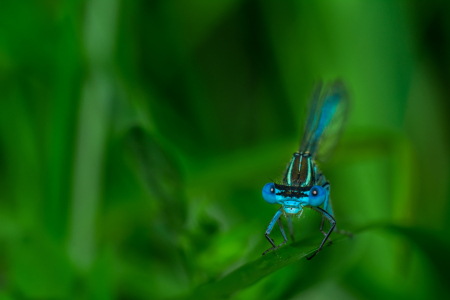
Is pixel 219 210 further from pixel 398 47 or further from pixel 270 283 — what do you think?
pixel 398 47

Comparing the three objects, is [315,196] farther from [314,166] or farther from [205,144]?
[205,144]

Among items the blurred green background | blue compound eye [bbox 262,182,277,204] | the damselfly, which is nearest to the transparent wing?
the damselfly

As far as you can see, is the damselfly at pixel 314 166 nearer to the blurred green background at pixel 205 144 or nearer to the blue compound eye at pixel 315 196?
the blue compound eye at pixel 315 196

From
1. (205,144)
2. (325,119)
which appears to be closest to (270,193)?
(325,119)

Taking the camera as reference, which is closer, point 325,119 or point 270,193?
point 270,193

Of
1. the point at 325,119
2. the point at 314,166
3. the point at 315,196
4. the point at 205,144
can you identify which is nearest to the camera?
the point at 315,196

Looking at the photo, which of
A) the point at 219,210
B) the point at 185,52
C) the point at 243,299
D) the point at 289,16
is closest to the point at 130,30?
the point at 185,52

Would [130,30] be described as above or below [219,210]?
above
